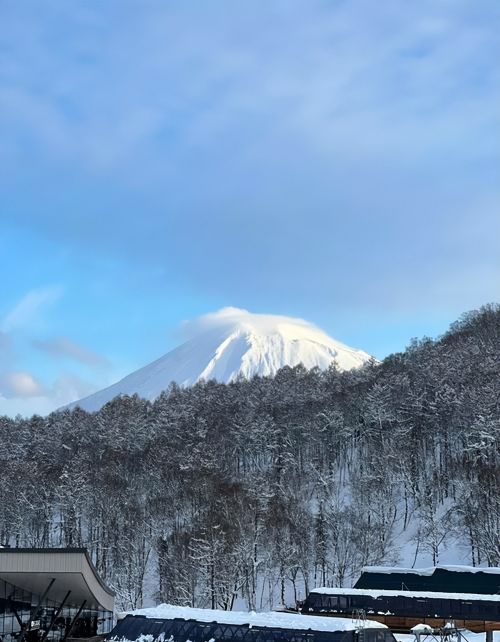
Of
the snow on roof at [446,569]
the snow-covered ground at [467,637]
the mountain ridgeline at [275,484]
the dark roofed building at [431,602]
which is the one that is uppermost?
the mountain ridgeline at [275,484]

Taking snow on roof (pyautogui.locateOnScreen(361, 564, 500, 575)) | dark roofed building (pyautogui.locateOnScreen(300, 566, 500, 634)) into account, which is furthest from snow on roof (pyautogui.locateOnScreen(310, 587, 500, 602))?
snow on roof (pyautogui.locateOnScreen(361, 564, 500, 575))

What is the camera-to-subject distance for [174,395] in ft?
455

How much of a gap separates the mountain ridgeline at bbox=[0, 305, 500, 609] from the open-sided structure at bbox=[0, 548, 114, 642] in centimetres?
2551

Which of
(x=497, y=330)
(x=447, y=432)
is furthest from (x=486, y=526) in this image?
(x=497, y=330)

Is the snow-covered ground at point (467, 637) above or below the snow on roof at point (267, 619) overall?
below

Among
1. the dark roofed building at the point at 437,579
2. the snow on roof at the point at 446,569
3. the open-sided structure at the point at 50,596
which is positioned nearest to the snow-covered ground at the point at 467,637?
the dark roofed building at the point at 437,579

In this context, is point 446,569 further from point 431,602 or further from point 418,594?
point 418,594

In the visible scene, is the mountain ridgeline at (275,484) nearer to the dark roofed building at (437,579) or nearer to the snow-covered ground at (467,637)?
the dark roofed building at (437,579)

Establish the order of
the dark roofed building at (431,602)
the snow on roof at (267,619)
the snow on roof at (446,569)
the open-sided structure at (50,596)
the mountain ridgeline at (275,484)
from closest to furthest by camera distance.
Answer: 1. the snow on roof at (267,619)
2. the open-sided structure at (50,596)
3. the dark roofed building at (431,602)
4. the snow on roof at (446,569)
5. the mountain ridgeline at (275,484)

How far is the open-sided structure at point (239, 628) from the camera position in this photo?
36375mm

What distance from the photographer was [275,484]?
97.2m

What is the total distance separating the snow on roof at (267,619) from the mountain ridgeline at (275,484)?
105 ft

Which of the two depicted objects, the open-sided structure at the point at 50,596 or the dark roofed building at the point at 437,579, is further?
the dark roofed building at the point at 437,579

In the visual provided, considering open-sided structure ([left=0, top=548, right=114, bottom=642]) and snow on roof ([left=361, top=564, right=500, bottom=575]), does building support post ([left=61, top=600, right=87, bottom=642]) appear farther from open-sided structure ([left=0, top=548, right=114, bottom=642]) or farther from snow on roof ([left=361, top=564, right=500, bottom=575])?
snow on roof ([left=361, top=564, right=500, bottom=575])
